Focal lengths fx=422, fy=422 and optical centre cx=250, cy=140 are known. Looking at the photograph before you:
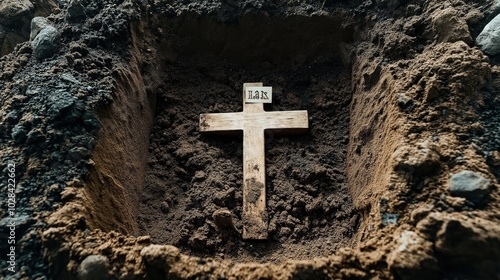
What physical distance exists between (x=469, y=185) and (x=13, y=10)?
3.58 m

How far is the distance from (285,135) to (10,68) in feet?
5.75

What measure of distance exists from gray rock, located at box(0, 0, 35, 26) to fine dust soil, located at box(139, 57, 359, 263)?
4.83 feet

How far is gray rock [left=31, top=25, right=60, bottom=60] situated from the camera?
2549mm

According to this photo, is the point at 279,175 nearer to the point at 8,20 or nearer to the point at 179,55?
the point at 179,55

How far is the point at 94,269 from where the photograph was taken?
167 cm

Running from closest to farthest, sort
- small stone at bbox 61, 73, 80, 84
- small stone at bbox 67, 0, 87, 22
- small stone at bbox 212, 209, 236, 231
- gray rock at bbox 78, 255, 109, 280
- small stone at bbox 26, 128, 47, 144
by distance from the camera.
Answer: gray rock at bbox 78, 255, 109, 280 < small stone at bbox 26, 128, 47, 144 < small stone at bbox 212, 209, 236, 231 < small stone at bbox 61, 73, 80, 84 < small stone at bbox 67, 0, 87, 22

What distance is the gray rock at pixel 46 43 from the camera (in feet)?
8.36

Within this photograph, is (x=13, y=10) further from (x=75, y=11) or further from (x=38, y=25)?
(x=75, y=11)

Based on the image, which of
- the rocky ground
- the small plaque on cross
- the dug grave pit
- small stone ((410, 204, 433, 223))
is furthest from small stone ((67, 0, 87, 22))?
small stone ((410, 204, 433, 223))

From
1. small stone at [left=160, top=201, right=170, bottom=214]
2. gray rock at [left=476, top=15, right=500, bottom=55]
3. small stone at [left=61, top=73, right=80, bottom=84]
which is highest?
gray rock at [left=476, top=15, right=500, bottom=55]

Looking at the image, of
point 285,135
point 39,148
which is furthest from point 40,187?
point 285,135

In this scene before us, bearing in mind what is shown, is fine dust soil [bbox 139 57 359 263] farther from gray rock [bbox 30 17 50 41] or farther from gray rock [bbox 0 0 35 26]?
gray rock [bbox 0 0 35 26]

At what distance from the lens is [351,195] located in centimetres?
242

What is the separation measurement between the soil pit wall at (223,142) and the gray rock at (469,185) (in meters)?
0.50
